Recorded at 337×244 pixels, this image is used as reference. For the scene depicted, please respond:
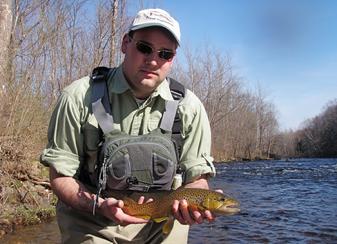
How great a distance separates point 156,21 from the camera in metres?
2.38

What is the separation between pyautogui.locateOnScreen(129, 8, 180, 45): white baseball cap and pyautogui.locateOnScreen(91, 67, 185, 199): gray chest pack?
38 centimetres

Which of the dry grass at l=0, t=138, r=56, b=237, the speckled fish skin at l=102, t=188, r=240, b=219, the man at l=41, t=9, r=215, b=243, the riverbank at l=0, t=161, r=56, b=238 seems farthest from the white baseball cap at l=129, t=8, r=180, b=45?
the dry grass at l=0, t=138, r=56, b=237

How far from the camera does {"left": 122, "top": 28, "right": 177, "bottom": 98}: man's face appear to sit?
244 centimetres

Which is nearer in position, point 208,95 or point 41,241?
point 41,241

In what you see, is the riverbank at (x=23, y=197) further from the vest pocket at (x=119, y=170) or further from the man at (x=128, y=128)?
the vest pocket at (x=119, y=170)

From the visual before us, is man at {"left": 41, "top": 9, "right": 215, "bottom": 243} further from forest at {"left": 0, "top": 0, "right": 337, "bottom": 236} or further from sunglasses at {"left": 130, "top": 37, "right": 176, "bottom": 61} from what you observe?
forest at {"left": 0, "top": 0, "right": 337, "bottom": 236}

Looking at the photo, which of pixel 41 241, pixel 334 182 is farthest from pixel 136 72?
pixel 334 182

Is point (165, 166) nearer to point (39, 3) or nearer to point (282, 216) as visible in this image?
point (282, 216)

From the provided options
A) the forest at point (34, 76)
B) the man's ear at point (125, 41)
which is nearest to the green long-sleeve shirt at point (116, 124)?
the man's ear at point (125, 41)

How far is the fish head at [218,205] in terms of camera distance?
2436 mm

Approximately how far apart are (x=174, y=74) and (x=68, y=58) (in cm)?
2753

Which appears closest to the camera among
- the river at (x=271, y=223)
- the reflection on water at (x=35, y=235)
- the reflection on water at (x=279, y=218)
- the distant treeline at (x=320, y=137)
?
the reflection on water at (x=35, y=235)

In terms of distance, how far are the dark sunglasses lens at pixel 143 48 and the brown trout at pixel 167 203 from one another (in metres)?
0.75

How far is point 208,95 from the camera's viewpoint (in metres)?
50.3
